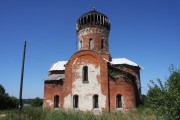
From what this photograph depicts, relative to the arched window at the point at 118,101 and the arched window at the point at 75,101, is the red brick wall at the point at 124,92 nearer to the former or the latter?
the arched window at the point at 118,101

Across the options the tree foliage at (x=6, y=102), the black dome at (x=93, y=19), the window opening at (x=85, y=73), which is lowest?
the tree foliage at (x=6, y=102)

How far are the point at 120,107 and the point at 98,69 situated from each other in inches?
169

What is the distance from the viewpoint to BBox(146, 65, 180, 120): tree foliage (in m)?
10.2

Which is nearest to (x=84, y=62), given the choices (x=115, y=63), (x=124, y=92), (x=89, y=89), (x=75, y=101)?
(x=89, y=89)

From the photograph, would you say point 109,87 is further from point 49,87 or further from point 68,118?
point 68,118

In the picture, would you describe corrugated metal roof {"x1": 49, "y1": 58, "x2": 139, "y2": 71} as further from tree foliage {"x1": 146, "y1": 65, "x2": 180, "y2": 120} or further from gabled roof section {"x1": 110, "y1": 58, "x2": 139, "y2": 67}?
tree foliage {"x1": 146, "y1": 65, "x2": 180, "y2": 120}

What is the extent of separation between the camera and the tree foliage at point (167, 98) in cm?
1022

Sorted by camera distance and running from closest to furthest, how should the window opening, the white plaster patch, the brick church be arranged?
the brick church < the white plaster patch < the window opening

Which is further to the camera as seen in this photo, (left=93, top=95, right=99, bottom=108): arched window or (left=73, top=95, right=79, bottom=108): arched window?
(left=73, top=95, right=79, bottom=108): arched window

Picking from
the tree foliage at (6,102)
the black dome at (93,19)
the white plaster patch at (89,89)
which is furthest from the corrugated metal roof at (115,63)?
the tree foliage at (6,102)

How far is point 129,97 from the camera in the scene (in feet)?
68.3

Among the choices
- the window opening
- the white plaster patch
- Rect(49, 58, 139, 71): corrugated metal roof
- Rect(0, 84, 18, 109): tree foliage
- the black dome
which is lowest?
Rect(0, 84, 18, 109): tree foliage

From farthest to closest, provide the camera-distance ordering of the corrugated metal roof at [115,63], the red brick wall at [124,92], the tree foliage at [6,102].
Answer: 1. the tree foliage at [6,102]
2. the corrugated metal roof at [115,63]
3. the red brick wall at [124,92]

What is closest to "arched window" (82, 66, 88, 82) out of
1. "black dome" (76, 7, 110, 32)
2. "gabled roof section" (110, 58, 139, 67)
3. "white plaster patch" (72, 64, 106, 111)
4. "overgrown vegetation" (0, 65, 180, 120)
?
"white plaster patch" (72, 64, 106, 111)
